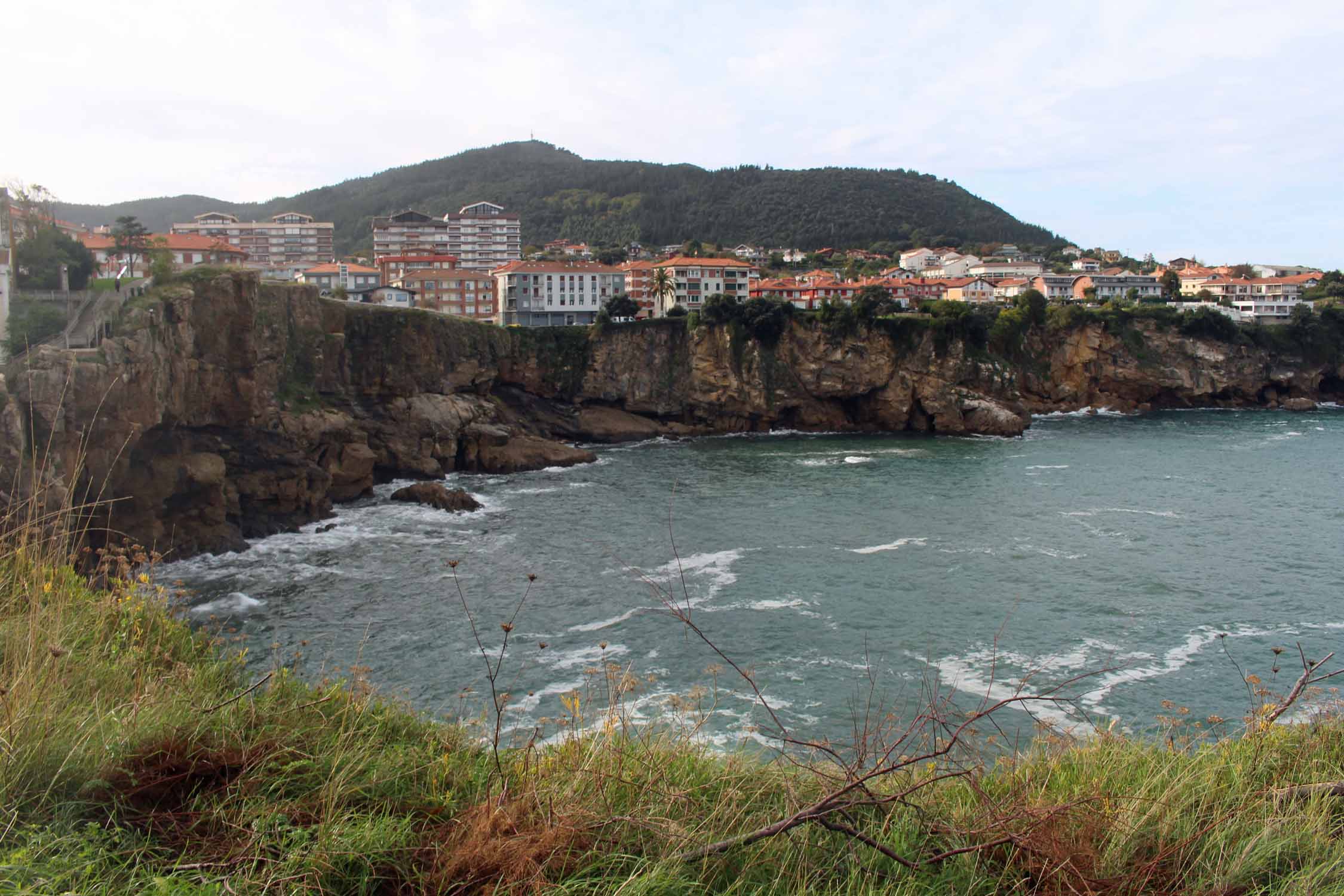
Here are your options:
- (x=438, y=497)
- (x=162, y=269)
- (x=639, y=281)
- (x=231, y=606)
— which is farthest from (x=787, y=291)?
(x=231, y=606)

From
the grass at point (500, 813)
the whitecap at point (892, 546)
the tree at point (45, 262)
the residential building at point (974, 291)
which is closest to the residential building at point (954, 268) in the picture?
the residential building at point (974, 291)

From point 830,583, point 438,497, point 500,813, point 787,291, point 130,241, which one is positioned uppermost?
point 130,241

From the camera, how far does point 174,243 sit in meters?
70.6

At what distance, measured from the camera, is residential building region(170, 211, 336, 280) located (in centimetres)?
10569

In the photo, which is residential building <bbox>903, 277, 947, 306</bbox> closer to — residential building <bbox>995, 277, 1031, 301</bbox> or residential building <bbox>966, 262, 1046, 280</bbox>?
residential building <bbox>995, 277, 1031, 301</bbox>

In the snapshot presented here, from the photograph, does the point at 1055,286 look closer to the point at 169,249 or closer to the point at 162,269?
the point at 169,249

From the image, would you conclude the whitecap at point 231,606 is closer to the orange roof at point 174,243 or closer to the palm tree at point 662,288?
the orange roof at point 174,243

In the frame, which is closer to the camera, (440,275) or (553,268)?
(553,268)

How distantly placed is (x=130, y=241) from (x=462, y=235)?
65.0 meters

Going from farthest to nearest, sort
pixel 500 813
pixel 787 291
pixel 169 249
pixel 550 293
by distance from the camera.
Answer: pixel 787 291
pixel 550 293
pixel 169 249
pixel 500 813

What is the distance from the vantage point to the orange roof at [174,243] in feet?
190

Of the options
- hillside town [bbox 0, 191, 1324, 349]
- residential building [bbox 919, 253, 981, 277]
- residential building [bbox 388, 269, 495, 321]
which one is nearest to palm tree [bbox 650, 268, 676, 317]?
hillside town [bbox 0, 191, 1324, 349]

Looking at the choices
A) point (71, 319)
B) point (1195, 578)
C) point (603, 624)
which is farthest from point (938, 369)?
point (71, 319)

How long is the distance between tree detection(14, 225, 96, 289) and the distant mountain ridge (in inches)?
4137
